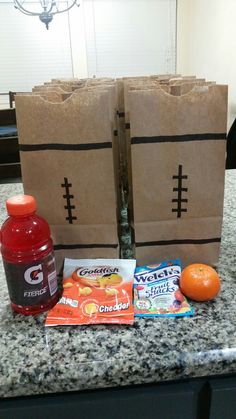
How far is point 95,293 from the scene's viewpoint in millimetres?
561

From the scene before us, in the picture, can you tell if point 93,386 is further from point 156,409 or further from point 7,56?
point 7,56

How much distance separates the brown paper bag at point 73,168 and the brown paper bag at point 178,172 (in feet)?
0.15

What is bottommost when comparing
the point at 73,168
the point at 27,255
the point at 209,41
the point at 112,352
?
the point at 112,352

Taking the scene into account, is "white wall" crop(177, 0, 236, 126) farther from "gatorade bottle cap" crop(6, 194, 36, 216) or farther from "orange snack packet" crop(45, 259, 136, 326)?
"gatorade bottle cap" crop(6, 194, 36, 216)

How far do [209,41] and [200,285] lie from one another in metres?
3.27

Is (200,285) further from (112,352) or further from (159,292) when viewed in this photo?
(112,352)

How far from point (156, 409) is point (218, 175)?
0.37 m

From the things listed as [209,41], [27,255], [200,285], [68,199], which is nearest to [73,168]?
[68,199]

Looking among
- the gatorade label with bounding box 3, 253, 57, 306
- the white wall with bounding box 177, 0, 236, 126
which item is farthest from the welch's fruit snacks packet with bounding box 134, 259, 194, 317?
the white wall with bounding box 177, 0, 236, 126

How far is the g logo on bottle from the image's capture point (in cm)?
50

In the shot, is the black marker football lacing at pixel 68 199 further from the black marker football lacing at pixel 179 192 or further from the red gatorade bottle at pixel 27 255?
the black marker football lacing at pixel 179 192

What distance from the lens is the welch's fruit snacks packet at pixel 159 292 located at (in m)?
0.53

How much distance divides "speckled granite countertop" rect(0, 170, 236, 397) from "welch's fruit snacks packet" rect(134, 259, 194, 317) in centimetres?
2

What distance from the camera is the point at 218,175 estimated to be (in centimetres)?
57
